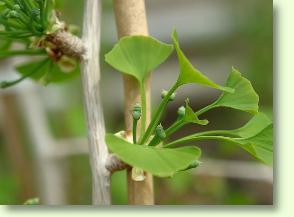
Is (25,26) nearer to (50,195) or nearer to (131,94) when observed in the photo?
(131,94)

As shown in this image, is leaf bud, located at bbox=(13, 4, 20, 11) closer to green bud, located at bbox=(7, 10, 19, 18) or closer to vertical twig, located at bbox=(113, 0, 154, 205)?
green bud, located at bbox=(7, 10, 19, 18)

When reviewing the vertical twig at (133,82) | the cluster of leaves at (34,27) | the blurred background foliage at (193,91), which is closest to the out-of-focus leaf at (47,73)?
the cluster of leaves at (34,27)

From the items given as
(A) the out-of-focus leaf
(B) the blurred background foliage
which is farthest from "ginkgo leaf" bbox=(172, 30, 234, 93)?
(B) the blurred background foliage

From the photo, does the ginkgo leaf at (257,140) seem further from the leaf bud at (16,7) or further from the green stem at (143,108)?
the leaf bud at (16,7)

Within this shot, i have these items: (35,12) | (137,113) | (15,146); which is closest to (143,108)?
(137,113)

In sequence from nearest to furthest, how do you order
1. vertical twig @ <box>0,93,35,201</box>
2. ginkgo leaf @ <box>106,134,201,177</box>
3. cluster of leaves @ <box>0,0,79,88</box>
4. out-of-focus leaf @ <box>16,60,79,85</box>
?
1. ginkgo leaf @ <box>106,134,201,177</box>
2. cluster of leaves @ <box>0,0,79,88</box>
3. out-of-focus leaf @ <box>16,60,79,85</box>
4. vertical twig @ <box>0,93,35,201</box>

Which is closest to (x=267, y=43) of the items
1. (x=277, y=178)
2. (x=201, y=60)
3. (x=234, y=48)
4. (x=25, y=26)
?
(x=234, y=48)
